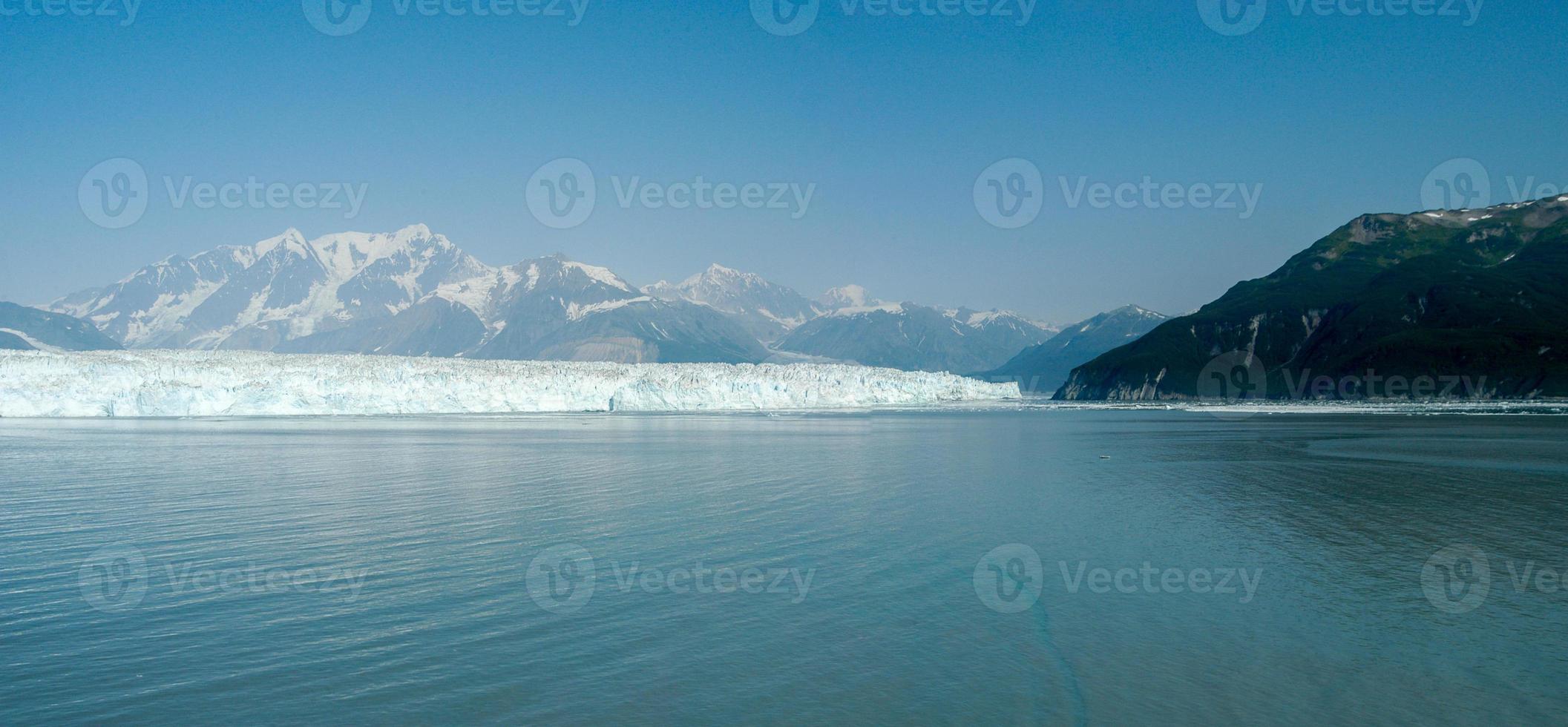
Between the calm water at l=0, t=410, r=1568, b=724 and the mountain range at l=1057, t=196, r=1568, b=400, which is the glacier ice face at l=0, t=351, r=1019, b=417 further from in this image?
the mountain range at l=1057, t=196, r=1568, b=400

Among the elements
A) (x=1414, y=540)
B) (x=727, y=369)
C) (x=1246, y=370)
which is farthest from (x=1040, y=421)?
(x=1246, y=370)

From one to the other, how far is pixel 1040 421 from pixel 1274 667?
80611 mm

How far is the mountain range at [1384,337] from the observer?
124 meters

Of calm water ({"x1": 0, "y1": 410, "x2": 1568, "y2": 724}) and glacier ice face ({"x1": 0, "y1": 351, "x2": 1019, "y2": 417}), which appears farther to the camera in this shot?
glacier ice face ({"x1": 0, "y1": 351, "x2": 1019, "y2": 417})

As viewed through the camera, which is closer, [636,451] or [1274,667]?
[1274,667]

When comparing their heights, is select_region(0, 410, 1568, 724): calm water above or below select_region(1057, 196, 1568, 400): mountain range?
below

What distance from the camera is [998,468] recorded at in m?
38.2

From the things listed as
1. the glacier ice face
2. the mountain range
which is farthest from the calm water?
the mountain range

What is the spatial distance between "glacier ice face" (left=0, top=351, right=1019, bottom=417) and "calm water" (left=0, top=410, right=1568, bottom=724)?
194 ft

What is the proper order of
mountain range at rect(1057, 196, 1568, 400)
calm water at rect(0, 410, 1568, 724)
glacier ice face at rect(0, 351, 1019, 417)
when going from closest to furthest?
calm water at rect(0, 410, 1568, 724), glacier ice face at rect(0, 351, 1019, 417), mountain range at rect(1057, 196, 1568, 400)

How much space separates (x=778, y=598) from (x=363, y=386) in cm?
8782

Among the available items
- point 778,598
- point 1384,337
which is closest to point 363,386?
point 778,598

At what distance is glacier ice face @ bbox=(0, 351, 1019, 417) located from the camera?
82.1 metres

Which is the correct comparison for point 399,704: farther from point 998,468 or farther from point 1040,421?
point 1040,421
